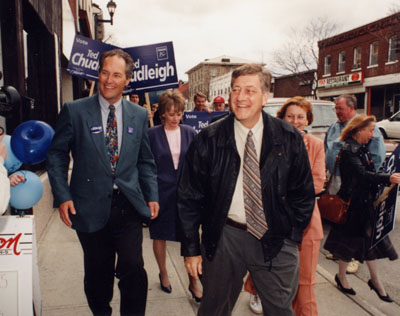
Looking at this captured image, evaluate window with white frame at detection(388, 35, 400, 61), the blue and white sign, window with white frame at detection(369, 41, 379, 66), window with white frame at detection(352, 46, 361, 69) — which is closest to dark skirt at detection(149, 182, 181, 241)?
the blue and white sign

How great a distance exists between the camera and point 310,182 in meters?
2.32

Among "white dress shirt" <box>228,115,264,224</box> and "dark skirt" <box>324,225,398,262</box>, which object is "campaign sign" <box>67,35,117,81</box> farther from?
"dark skirt" <box>324,225,398,262</box>

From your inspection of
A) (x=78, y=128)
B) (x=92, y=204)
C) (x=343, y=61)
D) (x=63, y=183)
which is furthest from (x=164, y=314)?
(x=343, y=61)

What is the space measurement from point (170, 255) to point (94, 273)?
79.1 inches

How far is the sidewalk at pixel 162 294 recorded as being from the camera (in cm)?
337

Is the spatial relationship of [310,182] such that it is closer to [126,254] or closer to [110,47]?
[126,254]

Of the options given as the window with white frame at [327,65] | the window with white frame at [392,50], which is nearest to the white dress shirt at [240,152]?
the window with white frame at [392,50]

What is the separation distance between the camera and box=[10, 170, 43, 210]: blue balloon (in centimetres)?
251

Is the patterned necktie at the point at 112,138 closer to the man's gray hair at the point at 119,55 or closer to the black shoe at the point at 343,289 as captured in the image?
the man's gray hair at the point at 119,55

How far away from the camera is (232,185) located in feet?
7.11

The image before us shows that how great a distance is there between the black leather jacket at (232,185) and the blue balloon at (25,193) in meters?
1.06

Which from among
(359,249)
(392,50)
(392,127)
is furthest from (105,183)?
(392,50)

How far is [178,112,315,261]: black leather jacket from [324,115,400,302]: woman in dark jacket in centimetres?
163

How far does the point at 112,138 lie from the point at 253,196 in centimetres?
117
